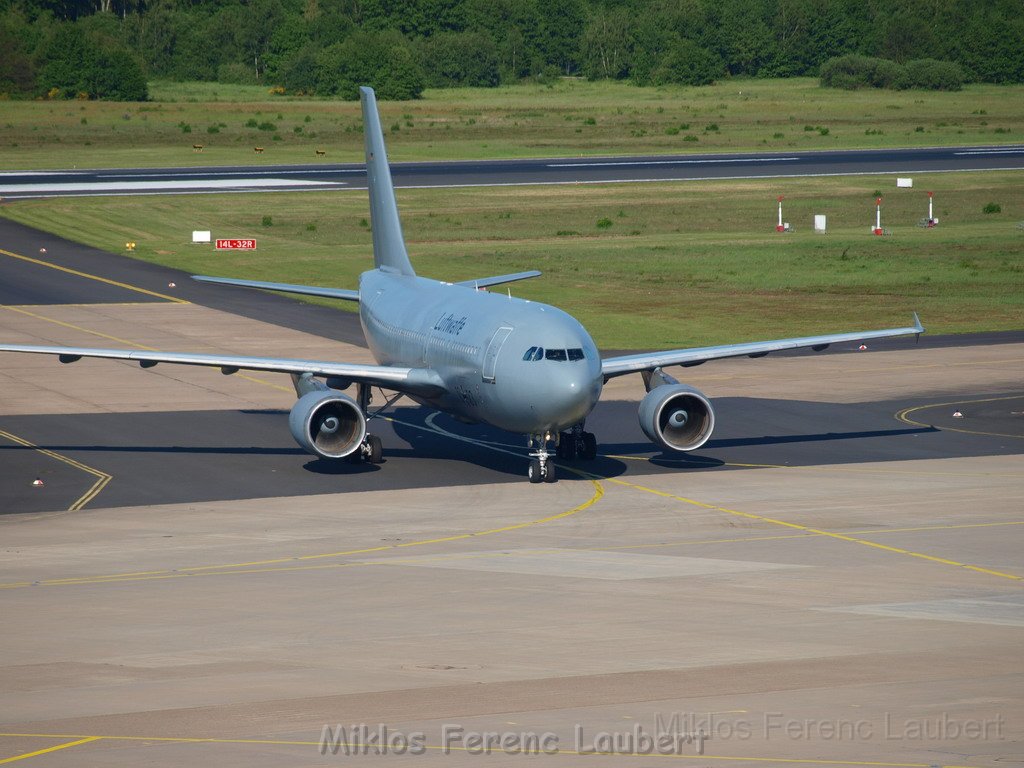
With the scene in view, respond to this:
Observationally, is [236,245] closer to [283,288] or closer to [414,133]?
[283,288]

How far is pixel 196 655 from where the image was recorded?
25.6m

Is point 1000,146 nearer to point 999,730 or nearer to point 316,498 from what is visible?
point 316,498

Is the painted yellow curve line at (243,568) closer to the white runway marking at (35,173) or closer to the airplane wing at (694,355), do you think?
the airplane wing at (694,355)

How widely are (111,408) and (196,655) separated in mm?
28793

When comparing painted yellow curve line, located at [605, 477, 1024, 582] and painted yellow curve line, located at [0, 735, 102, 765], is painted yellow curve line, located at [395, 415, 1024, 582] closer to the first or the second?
painted yellow curve line, located at [605, 477, 1024, 582]

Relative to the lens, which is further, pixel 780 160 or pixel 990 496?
pixel 780 160

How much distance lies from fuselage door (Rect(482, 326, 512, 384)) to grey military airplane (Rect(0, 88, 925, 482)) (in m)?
0.04

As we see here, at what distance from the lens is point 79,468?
44.0m

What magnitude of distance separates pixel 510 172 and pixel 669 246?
45.3 metres

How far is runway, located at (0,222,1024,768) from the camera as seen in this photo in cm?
2136

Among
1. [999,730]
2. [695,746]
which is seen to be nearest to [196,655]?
[695,746]

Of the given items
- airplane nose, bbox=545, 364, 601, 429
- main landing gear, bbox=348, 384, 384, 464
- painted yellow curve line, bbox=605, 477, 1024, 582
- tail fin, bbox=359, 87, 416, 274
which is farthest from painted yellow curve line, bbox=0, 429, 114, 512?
painted yellow curve line, bbox=605, 477, 1024, 582

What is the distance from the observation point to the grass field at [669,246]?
72625 mm

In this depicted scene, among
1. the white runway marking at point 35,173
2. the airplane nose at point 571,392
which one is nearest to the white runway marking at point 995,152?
the white runway marking at point 35,173
